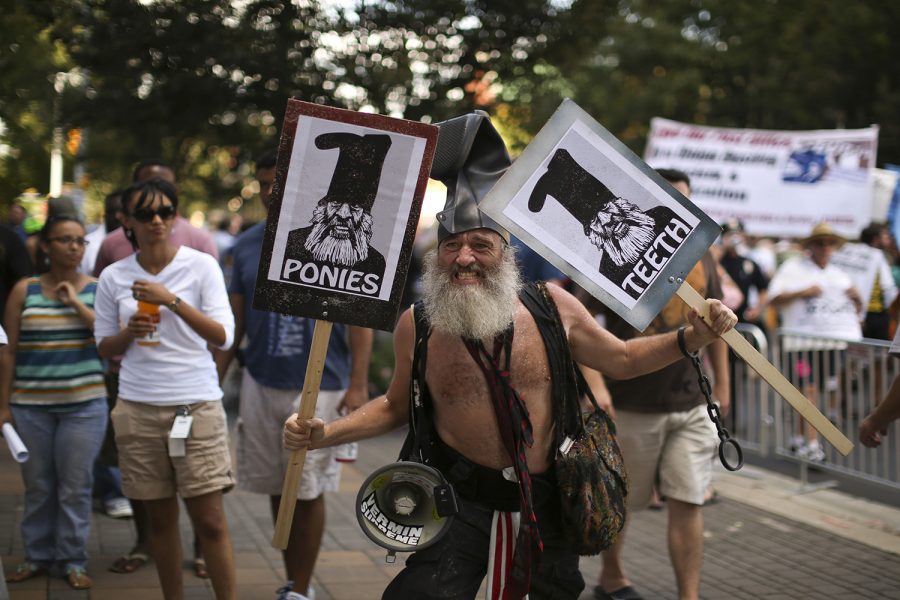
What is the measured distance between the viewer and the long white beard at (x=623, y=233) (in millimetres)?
3645

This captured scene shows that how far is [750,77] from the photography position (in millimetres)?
28844

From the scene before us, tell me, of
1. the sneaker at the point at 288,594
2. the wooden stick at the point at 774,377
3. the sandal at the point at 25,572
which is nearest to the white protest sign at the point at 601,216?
the wooden stick at the point at 774,377

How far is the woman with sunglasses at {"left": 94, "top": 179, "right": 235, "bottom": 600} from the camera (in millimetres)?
4688

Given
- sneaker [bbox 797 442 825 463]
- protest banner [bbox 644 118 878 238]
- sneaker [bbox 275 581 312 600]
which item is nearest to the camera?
sneaker [bbox 275 581 312 600]

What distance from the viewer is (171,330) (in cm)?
481

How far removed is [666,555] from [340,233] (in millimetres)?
3837

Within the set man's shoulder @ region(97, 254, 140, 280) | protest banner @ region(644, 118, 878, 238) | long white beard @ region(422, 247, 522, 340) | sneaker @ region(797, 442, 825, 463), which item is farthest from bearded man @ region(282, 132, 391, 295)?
protest banner @ region(644, 118, 878, 238)

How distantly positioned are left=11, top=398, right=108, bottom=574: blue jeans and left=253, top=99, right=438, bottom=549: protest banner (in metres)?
2.36

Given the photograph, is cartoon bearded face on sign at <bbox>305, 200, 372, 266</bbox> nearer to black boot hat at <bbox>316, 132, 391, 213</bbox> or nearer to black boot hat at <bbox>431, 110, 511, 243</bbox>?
black boot hat at <bbox>316, 132, 391, 213</bbox>

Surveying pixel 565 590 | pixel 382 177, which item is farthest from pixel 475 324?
pixel 565 590

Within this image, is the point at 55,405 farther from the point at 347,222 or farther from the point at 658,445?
the point at 658,445

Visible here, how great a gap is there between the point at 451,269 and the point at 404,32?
551 cm

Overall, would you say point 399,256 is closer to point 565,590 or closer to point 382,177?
point 382,177

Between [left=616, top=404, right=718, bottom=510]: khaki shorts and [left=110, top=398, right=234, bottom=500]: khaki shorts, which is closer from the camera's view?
[left=110, top=398, right=234, bottom=500]: khaki shorts
